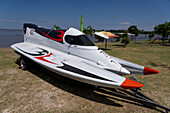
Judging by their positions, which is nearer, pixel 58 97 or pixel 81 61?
pixel 58 97

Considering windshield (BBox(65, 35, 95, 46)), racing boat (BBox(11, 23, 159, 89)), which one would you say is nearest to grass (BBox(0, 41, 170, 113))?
racing boat (BBox(11, 23, 159, 89))

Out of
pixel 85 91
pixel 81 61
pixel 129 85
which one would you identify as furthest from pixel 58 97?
pixel 129 85

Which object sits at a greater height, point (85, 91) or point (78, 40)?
point (78, 40)

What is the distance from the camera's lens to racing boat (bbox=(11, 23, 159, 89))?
12.1ft

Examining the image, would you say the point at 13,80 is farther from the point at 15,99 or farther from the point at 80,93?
the point at 80,93

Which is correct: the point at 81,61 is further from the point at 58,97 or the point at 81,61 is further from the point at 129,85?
the point at 129,85

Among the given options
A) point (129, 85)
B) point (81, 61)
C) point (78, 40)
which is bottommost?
point (129, 85)

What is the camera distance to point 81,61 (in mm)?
4691

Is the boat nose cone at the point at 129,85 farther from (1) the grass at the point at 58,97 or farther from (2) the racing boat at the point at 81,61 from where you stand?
(1) the grass at the point at 58,97

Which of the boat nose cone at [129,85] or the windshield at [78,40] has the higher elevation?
the windshield at [78,40]

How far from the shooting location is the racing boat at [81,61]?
3.67 m

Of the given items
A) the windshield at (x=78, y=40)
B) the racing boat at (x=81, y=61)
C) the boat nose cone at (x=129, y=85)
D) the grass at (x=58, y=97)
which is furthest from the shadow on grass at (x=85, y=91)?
the windshield at (x=78, y=40)

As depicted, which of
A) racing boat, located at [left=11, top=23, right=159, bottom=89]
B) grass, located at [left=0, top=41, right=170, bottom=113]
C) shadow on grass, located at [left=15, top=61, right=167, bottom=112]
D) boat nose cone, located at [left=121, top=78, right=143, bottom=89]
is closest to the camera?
boat nose cone, located at [left=121, top=78, right=143, bottom=89]

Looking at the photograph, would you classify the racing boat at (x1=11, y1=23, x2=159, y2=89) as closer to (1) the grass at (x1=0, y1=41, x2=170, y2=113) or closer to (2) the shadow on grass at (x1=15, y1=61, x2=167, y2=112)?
(2) the shadow on grass at (x1=15, y1=61, x2=167, y2=112)
